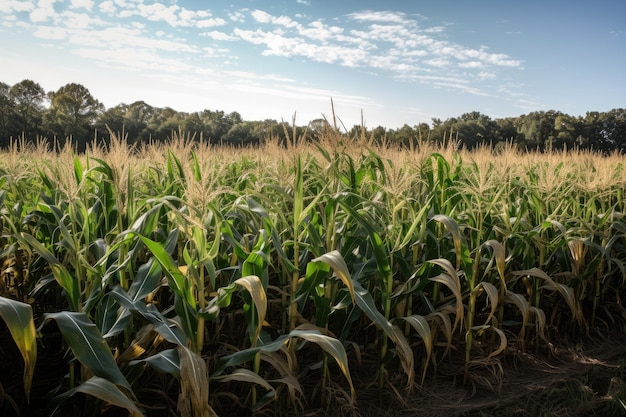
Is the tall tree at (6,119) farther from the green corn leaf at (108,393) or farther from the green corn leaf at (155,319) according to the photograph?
the green corn leaf at (108,393)

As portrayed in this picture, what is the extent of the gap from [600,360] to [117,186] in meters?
4.06

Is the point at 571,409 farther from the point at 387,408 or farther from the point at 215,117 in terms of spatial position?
the point at 215,117

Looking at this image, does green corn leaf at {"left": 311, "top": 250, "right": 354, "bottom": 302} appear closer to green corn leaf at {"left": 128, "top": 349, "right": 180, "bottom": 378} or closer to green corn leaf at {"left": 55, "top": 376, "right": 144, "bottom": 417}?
green corn leaf at {"left": 128, "top": 349, "right": 180, "bottom": 378}

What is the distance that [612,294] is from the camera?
5273mm

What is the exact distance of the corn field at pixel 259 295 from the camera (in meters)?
2.29

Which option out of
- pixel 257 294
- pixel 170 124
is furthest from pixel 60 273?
pixel 170 124

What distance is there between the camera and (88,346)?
2.00 metres

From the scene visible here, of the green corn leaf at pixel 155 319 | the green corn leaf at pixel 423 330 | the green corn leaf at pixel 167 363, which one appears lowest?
the green corn leaf at pixel 423 330

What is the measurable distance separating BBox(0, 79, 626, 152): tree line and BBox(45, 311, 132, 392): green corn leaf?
17.5m

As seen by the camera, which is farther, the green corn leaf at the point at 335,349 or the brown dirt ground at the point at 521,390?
the brown dirt ground at the point at 521,390

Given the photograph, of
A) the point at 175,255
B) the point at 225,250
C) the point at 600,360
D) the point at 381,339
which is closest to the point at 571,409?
the point at 600,360

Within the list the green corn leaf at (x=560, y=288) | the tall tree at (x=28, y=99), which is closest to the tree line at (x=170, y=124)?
the tall tree at (x=28, y=99)

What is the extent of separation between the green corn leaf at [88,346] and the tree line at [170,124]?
691 inches

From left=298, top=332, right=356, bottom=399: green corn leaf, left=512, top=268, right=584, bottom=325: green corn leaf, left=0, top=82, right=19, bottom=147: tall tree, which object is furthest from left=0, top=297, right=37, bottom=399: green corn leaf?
left=0, top=82, right=19, bottom=147: tall tree
